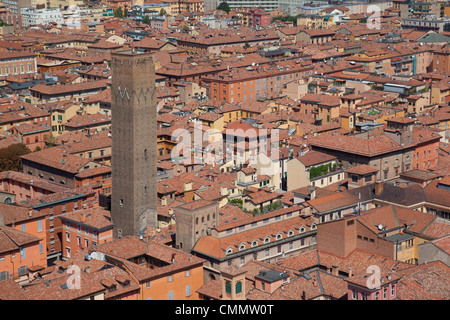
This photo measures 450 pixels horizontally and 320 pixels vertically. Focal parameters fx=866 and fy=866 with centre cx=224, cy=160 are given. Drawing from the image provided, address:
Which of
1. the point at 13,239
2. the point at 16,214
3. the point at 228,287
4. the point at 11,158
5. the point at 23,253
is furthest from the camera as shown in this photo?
the point at 11,158

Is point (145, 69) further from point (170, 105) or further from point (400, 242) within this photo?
point (170, 105)

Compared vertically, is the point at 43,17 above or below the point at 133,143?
above

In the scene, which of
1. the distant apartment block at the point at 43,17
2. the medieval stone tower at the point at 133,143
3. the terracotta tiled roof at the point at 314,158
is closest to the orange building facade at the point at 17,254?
the medieval stone tower at the point at 133,143

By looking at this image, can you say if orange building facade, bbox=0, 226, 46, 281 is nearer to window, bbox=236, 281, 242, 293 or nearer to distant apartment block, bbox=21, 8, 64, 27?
window, bbox=236, 281, 242, 293

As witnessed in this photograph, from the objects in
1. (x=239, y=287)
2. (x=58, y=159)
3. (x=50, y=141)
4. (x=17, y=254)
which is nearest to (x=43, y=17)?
(x=50, y=141)

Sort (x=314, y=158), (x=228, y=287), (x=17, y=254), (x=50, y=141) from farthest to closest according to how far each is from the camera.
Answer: (x=50, y=141)
(x=314, y=158)
(x=17, y=254)
(x=228, y=287)

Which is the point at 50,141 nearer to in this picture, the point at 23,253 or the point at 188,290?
the point at 23,253

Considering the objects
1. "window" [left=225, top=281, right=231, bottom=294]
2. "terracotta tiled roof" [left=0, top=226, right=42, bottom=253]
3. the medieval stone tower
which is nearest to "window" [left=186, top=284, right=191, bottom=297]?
"window" [left=225, top=281, right=231, bottom=294]
